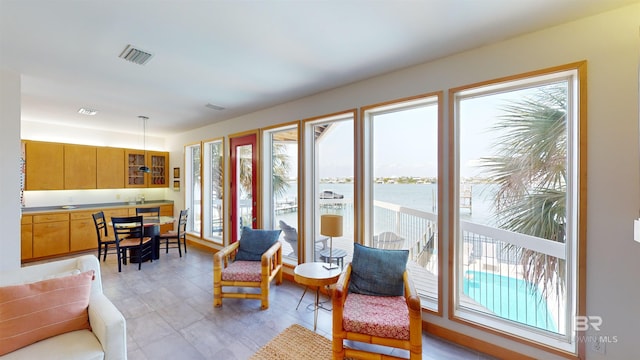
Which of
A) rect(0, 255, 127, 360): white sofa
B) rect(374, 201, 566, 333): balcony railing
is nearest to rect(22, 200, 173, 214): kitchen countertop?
rect(0, 255, 127, 360): white sofa

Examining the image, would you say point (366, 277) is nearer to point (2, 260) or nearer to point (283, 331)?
point (283, 331)

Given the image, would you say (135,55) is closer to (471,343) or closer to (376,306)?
(376,306)

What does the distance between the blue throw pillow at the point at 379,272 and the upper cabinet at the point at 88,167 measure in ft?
17.5

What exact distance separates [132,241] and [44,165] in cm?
251

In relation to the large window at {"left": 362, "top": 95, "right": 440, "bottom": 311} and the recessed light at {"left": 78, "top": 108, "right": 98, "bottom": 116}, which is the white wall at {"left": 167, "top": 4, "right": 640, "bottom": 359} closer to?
the large window at {"left": 362, "top": 95, "right": 440, "bottom": 311}

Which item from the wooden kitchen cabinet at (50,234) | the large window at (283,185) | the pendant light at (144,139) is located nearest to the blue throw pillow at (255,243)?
the large window at (283,185)

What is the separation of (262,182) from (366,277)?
2446mm

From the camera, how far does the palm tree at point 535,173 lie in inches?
80.6

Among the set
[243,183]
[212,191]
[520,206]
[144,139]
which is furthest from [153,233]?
[520,206]

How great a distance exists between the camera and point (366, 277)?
7.95ft

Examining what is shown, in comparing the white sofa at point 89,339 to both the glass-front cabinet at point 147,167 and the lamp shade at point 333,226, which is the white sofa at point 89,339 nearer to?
the lamp shade at point 333,226

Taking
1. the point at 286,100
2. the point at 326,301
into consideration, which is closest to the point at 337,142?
the point at 286,100

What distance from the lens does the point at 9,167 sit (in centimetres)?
264

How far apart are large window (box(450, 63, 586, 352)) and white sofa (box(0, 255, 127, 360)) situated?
270 centimetres
